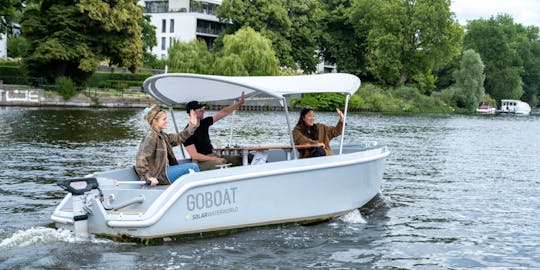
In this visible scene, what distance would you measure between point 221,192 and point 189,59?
5460cm

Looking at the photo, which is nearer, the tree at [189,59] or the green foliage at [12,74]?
the green foliage at [12,74]

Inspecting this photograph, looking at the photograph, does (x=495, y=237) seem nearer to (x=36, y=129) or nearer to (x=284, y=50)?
(x=36, y=129)

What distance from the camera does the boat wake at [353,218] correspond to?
12.2m

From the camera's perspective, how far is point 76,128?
99.7 feet

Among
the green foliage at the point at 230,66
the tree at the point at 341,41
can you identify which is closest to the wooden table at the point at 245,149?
the green foliage at the point at 230,66

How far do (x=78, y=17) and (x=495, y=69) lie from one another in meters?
69.6

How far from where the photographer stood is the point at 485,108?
85.2m

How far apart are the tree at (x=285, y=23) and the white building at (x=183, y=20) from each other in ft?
32.5

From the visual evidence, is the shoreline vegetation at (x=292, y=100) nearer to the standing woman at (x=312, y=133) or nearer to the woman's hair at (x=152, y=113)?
the standing woman at (x=312, y=133)

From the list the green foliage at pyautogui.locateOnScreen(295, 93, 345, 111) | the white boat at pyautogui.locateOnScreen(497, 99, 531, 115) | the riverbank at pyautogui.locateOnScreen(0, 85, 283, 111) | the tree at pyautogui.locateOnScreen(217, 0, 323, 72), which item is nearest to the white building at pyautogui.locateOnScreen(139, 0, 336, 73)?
the tree at pyautogui.locateOnScreen(217, 0, 323, 72)

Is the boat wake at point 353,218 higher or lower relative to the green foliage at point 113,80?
lower

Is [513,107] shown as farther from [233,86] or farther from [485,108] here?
[233,86]

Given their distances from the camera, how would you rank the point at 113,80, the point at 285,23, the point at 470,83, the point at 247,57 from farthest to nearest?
the point at 470,83 < the point at 285,23 < the point at 113,80 < the point at 247,57

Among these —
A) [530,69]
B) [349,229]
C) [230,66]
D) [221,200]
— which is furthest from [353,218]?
[530,69]
